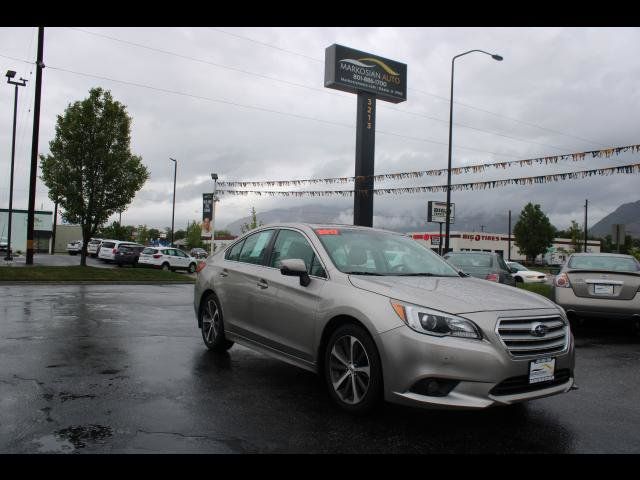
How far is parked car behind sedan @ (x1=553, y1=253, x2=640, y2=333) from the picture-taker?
352 inches

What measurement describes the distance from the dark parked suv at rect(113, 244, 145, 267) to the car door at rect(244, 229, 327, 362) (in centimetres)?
3168

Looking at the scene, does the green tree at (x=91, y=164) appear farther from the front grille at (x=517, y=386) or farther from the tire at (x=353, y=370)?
the front grille at (x=517, y=386)

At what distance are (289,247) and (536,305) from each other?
2.46m

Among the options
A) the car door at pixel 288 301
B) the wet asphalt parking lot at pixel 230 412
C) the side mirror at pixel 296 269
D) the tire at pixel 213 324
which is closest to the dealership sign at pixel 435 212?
the wet asphalt parking lot at pixel 230 412

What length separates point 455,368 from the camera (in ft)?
12.8

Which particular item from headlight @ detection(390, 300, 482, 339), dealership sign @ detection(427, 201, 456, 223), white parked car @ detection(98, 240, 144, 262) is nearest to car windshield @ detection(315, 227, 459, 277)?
headlight @ detection(390, 300, 482, 339)

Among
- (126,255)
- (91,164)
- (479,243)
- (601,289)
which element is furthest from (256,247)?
(479,243)

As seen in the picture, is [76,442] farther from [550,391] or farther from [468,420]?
[550,391]

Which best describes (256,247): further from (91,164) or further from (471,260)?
(91,164)

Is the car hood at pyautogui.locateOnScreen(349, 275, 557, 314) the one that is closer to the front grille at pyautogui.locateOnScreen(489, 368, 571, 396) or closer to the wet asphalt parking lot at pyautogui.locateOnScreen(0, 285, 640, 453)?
the front grille at pyautogui.locateOnScreen(489, 368, 571, 396)

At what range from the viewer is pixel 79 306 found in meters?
11.4

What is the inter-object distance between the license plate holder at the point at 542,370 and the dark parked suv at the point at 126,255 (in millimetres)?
34158

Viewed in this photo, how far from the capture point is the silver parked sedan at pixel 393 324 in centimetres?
395
